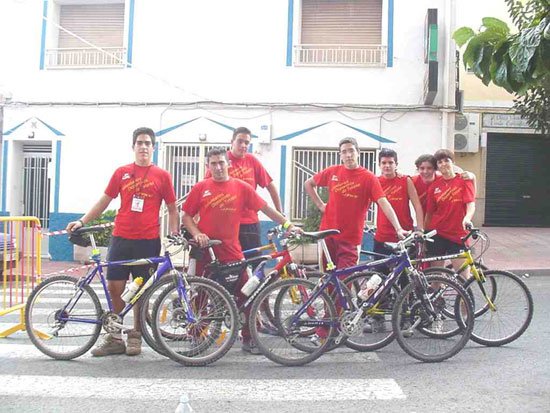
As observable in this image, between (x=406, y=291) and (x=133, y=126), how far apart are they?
8683 mm

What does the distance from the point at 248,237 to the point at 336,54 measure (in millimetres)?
7035

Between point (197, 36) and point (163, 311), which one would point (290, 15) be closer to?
point (197, 36)

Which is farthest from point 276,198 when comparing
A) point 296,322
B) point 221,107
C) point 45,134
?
point 45,134

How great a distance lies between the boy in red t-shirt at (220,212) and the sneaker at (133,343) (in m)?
0.78

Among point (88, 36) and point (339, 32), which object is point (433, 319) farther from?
point (88, 36)

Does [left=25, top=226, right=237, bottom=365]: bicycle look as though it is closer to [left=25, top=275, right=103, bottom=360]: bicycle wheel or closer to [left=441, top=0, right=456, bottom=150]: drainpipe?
[left=25, top=275, right=103, bottom=360]: bicycle wheel

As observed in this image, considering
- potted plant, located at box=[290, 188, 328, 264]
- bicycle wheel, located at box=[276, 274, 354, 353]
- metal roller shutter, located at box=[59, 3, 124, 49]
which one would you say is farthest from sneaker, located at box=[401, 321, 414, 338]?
metal roller shutter, located at box=[59, 3, 124, 49]

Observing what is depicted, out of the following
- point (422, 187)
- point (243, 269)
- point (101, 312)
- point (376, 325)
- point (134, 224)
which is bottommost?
point (376, 325)

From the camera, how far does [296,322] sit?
5.27m

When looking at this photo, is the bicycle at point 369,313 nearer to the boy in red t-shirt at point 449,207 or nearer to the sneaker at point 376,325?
the sneaker at point 376,325

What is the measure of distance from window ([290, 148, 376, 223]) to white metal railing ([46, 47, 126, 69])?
13.6 feet

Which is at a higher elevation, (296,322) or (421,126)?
(421,126)

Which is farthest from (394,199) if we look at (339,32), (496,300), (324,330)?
(339,32)

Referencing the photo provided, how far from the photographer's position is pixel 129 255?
18.2ft
